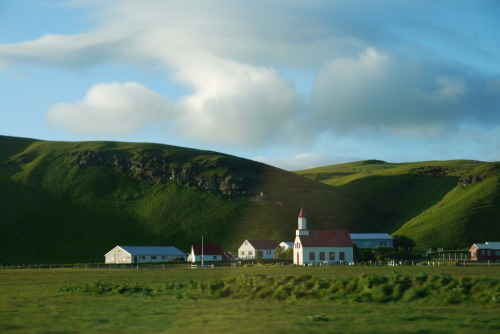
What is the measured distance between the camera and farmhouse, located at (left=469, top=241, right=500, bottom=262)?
122m

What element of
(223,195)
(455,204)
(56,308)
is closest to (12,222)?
(223,195)

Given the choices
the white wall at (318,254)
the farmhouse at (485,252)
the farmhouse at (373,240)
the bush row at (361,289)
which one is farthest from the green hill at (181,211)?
the bush row at (361,289)

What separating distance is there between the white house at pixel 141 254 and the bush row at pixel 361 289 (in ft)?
342

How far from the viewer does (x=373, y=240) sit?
506ft

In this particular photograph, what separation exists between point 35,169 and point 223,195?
200 ft

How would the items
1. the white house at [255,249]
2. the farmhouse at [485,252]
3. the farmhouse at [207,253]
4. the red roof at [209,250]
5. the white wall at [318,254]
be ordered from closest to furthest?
the white wall at [318,254]
the farmhouse at [485,252]
the farmhouse at [207,253]
the red roof at [209,250]
the white house at [255,249]

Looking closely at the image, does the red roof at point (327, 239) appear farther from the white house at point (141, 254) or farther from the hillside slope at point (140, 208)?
the hillside slope at point (140, 208)

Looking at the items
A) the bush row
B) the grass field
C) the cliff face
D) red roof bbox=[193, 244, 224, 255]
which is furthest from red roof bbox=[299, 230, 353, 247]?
the grass field

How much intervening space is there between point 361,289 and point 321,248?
86.7 metres

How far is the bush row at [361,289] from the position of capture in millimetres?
28000

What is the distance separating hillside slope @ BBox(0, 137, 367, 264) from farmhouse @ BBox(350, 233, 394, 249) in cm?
1667

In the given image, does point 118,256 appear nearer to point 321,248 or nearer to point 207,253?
point 207,253

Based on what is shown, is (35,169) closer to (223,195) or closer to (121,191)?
(121,191)

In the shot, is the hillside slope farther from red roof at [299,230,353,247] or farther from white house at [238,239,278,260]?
red roof at [299,230,353,247]
